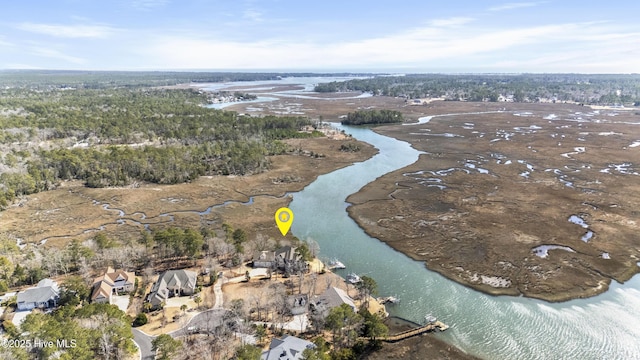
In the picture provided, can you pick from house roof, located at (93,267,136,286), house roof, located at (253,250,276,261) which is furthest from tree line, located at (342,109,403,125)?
house roof, located at (93,267,136,286)

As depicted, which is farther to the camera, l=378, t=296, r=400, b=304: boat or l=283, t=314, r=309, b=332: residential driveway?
l=378, t=296, r=400, b=304: boat

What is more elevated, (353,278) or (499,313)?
(353,278)

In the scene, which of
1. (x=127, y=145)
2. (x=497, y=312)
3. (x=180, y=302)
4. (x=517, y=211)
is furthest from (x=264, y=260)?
(x=127, y=145)

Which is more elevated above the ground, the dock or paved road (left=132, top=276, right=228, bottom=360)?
paved road (left=132, top=276, right=228, bottom=360)

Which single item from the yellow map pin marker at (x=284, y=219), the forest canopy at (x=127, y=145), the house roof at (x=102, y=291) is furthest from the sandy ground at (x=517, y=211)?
the forest canopy at (x=127, y=145)

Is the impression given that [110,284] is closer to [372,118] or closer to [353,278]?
[353,278]

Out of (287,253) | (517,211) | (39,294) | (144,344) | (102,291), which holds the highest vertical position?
(517,211)

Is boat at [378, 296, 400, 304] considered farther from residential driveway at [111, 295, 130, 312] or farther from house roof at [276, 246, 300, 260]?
residential driveway at [111, 295, 130, 312]
